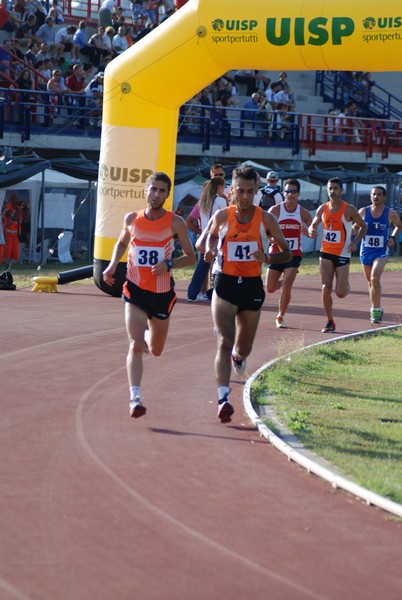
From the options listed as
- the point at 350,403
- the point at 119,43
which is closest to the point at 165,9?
the point at 119,43

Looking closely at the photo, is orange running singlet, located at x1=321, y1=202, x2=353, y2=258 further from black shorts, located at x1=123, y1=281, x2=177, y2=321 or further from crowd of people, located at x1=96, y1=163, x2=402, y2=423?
black shorts, located at x1=123, y1=281, x2=177, y2=321

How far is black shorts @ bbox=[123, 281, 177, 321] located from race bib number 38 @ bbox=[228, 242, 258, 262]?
655 mm

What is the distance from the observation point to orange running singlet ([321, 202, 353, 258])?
15.4m

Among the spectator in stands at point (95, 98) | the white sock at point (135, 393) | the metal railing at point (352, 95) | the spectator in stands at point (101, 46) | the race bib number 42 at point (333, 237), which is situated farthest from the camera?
the metal railing at point (352, 95)

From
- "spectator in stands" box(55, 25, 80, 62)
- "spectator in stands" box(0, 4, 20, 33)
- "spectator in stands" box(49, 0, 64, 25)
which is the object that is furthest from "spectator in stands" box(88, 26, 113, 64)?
"spectator in stands" box(0, 4, 20, 33)

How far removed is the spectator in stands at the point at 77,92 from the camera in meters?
28.0

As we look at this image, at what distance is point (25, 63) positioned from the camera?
28.8m

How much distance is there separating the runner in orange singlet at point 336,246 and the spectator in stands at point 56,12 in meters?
18.7

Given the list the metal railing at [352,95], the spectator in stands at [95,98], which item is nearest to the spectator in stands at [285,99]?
the metal railing at [352,95]

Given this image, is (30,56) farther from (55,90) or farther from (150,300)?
(150,300)

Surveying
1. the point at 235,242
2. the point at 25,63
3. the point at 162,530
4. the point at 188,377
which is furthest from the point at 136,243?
the point at 25,63

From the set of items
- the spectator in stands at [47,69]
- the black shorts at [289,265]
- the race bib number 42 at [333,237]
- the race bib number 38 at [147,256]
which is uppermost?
the spectator in stands at [47,69]

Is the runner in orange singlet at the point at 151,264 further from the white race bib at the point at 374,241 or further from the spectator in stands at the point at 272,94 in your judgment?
the spectator in stands at the point at 272,94

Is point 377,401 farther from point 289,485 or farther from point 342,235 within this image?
point 342,235
